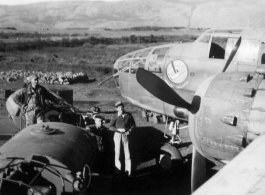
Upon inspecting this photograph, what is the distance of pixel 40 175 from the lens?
19.4ft

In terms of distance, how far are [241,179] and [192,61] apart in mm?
7381

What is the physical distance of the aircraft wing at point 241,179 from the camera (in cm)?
225

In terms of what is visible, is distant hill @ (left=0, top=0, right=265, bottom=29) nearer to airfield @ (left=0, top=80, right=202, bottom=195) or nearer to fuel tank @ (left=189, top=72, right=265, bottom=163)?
airfield @ (left=0, top=80, right=202, bottom=195)

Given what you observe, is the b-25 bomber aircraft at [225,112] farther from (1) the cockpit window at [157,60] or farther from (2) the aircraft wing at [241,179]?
(1) the cockpit window at [157,60]

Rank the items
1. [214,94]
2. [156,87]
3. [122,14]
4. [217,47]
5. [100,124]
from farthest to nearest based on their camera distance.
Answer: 1. [122,14]
2. [217,47]
3. [100,124]
4. [156,87]
5. [214,94]

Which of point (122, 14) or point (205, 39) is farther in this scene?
point (122, 14)

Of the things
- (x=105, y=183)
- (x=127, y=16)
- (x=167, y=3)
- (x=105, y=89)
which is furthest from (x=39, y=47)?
(x=167, y=3)

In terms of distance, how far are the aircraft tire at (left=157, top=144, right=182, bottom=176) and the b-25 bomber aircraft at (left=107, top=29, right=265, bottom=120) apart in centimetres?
91

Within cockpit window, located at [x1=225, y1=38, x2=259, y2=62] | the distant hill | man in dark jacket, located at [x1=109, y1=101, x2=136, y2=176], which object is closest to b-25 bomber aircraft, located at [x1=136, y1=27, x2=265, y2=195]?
man in dark jacket, located at [x1=109, y1=101, x2=136, y2=176]

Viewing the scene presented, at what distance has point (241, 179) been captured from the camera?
2.46m

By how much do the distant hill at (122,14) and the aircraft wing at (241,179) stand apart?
125803 mm

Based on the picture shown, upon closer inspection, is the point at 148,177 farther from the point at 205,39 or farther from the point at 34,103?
the point at 205,39

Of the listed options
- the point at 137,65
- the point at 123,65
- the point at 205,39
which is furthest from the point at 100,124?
the point at 205,39

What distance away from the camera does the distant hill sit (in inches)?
5773
